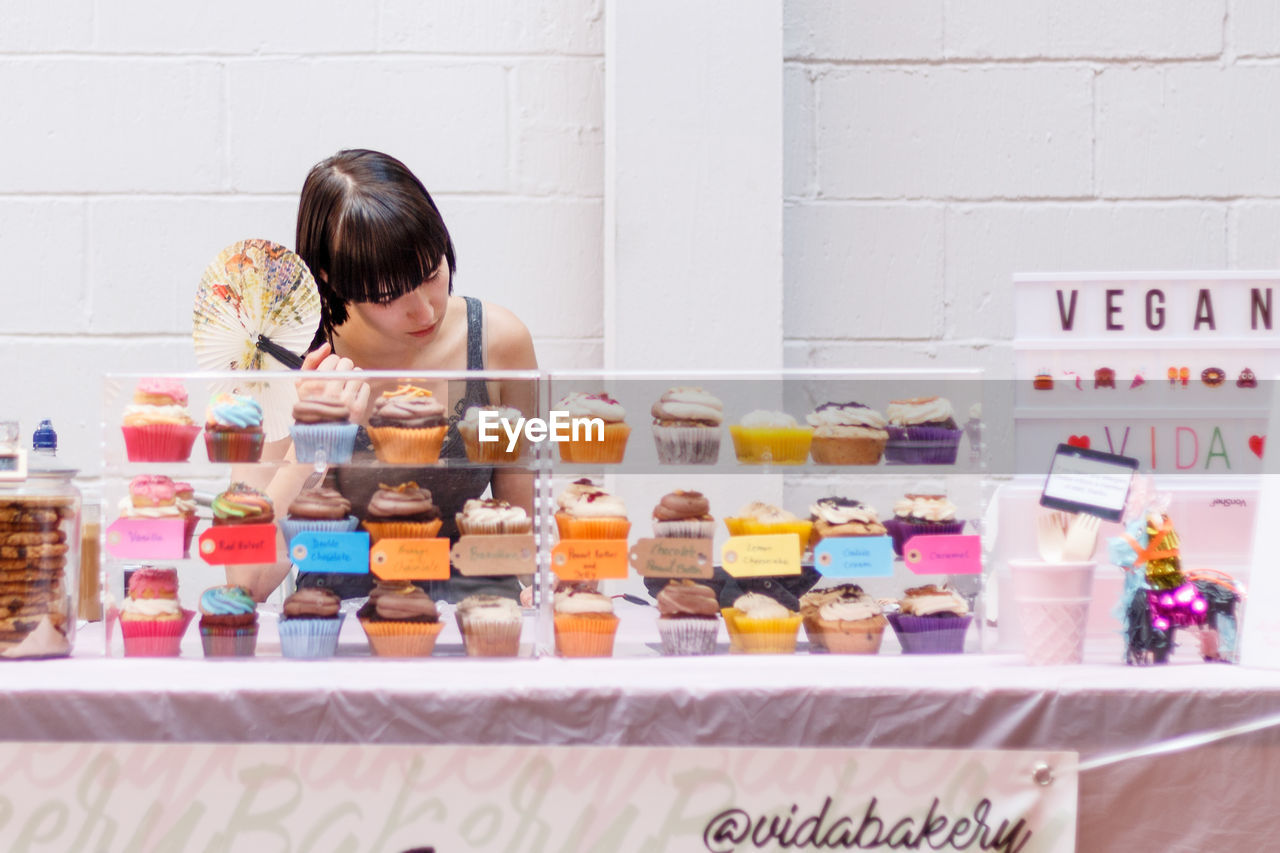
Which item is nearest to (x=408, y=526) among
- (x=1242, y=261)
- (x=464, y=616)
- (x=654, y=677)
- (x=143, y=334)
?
(x=464, y=616)

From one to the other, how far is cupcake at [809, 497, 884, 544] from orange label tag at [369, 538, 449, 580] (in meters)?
0.43

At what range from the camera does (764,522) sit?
133 centimetres

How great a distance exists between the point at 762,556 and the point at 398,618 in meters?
0.42

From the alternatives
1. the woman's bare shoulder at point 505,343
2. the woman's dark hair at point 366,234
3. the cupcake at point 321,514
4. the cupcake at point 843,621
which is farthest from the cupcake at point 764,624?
the woman's bare shoulder at point 505,343

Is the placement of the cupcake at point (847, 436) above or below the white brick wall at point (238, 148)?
below

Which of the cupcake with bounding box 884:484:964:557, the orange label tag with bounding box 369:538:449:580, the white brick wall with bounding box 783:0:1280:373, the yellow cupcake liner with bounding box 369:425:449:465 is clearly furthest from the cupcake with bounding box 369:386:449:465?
the white brick wall with bounding box 783:0:1280:373

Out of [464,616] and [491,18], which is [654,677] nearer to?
[464,616]

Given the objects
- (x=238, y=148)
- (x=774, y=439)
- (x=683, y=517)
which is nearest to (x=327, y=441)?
(x=683, y=517)

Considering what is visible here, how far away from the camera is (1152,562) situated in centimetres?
124

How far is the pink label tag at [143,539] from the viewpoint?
1.27 meters

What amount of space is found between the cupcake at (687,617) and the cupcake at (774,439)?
18 cm

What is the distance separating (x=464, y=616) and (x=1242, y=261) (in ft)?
7.36

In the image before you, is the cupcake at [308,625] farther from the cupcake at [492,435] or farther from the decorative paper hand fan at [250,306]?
the decorative paper hand fan at [250,306]

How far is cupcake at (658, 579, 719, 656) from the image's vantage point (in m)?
1.28
